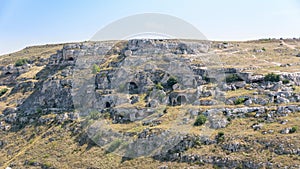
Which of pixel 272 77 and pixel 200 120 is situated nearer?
pixel 200 120

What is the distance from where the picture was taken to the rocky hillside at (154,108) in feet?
144

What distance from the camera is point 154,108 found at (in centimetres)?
5616

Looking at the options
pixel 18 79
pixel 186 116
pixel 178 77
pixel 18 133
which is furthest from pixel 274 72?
pixel 18 79

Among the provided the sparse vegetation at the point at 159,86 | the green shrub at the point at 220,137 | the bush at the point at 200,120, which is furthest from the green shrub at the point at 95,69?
the green shrub at the point at 220,137

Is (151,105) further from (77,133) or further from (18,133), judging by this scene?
(18,133)

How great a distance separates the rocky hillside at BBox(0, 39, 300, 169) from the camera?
43.9 meters

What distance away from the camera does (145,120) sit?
5403 centimetres

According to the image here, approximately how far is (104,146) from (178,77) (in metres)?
21.0

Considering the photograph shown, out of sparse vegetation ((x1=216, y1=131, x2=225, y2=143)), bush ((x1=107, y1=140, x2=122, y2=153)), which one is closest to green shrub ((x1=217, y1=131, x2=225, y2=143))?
sparse vegetation ((x1=216, y1=131, x2=225, y2=143))

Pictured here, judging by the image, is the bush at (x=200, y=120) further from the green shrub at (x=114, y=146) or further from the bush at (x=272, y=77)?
the bush at (x=272, y=77)

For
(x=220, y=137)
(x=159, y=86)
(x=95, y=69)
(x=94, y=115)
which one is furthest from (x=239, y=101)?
(x=95, y=69)

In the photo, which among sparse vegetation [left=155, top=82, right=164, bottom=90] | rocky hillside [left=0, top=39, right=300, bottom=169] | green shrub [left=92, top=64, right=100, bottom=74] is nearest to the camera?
rocky hillside [left=0, top=39, right=300, bottom=169]

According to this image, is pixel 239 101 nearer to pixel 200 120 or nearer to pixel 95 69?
pixel 200 120

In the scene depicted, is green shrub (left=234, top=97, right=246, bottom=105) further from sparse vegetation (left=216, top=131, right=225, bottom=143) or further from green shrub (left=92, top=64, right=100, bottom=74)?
green shrub (left=92, top=64, right=100, bottom=74)
